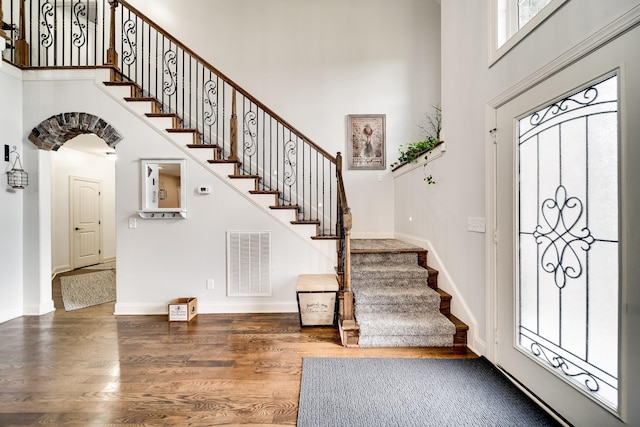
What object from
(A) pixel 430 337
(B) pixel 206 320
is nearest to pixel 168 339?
(B) pixel 206 320

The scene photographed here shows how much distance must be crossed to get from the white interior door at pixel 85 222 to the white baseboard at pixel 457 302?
25.1ft

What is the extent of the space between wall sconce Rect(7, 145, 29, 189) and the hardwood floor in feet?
5.36

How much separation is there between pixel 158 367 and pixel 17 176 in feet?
10.1

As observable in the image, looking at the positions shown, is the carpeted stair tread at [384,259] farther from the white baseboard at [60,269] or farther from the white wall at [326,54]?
the white baseboard at [60,269]

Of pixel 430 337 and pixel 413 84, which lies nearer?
pixel 430 337

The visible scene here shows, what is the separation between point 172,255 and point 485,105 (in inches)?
150

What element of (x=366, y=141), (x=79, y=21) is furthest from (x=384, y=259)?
(x=79, y=21)

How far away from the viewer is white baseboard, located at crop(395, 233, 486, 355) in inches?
100

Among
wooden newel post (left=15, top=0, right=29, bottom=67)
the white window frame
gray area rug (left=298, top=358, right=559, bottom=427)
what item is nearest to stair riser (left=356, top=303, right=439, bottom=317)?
gray area rug (left=298, top=358, right=559, bottom=427)

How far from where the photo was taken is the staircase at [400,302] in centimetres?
268

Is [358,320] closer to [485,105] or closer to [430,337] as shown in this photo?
[430,337]

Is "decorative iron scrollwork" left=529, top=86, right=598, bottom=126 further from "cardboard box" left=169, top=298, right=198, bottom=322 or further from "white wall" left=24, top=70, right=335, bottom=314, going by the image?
"cardboard box" left=169, top=298, right=198, bottom=322

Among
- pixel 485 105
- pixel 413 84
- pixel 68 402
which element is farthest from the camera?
pixel 413 84

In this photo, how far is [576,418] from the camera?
1613 mm
